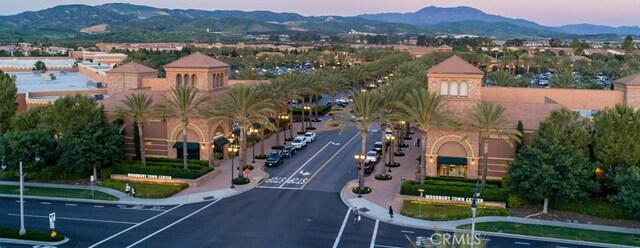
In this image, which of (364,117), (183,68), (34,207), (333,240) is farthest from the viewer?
(183,68)

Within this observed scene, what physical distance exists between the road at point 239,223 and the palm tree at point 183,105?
9.38 metres

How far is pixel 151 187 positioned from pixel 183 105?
806 centimetres

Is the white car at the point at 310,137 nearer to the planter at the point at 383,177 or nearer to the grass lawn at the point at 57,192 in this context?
the planter at the point at 383,177

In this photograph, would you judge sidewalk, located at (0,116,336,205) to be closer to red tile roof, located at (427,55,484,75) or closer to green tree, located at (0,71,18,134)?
green tree, located at (0,71,18,134)

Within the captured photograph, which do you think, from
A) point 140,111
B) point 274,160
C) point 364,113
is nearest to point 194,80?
point 140,111

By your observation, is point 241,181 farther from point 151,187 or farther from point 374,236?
point 374,236

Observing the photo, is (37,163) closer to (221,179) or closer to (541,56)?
(221,179)

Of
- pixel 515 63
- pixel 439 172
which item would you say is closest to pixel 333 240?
pixel 439 172

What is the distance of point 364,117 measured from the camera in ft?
158

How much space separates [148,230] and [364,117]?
20.2 m

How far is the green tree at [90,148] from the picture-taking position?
4894 centimetres

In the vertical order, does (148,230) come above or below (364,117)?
below

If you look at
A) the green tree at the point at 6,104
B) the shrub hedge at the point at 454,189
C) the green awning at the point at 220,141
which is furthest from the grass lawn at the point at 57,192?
the shrub hedge at the point at 454,189

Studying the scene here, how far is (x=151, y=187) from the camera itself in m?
48.7
